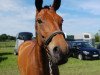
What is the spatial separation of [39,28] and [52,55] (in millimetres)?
685

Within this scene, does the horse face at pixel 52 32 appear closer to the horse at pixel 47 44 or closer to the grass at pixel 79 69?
the horse at pixel 47 44

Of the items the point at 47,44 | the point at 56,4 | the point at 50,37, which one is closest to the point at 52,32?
the point at 50,37

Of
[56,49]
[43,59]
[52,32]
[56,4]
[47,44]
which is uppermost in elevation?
[56,4]

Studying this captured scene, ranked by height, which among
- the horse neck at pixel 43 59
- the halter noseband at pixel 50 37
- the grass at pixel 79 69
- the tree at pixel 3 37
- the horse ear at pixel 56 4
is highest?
the tree at pixel 3 37

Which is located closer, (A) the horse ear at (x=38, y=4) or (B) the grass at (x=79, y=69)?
(A) the horse ear at (x=38, y=4)

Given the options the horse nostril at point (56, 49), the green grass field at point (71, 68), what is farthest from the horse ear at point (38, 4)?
the green grass field at point (71, 68)

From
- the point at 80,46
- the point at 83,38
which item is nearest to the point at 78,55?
the point at 80,46

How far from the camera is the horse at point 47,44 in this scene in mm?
4828

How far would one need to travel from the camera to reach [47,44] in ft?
17.0

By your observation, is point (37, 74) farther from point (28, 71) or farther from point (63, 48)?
point (63, 48)

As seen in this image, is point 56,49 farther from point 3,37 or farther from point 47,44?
point 3,37

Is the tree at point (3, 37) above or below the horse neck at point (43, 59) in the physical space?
Answer: above

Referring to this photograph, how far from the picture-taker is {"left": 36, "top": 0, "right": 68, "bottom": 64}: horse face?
4.76 metres

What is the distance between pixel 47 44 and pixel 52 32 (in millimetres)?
251
